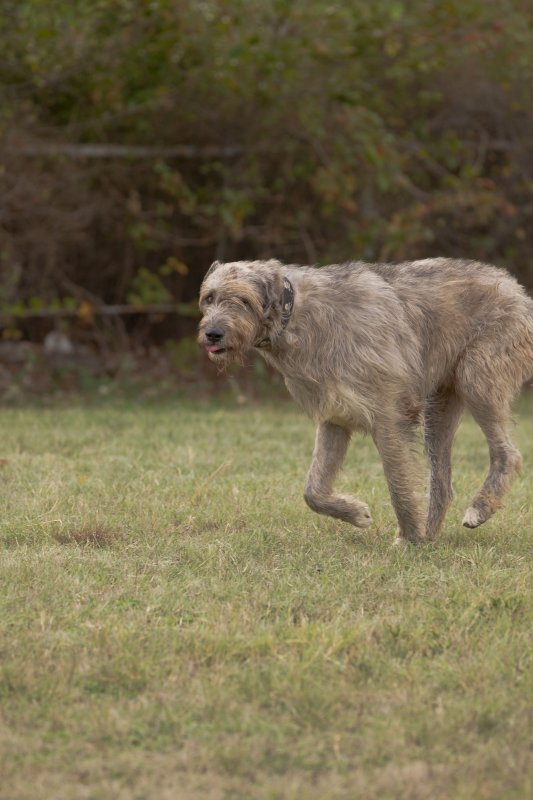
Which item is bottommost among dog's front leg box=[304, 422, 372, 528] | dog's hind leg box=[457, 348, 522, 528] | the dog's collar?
dog's front leg box=[304, 422, 372, 528]

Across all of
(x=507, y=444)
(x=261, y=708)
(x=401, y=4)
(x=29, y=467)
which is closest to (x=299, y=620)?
(x=261, y=708)

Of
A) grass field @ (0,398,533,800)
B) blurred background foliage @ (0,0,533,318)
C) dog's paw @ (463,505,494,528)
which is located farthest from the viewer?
blurred background foliage @ (0,0,533,318)

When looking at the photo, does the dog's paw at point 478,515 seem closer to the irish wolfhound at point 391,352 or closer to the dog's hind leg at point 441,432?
the irish wolfhound at point 391,352

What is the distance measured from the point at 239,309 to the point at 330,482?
1045mm

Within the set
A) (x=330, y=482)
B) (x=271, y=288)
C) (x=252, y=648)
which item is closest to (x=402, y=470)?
(x=330, y=482)

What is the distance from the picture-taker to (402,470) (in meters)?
6.38

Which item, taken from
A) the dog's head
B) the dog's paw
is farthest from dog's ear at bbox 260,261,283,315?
the dog's paw

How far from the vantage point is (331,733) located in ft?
13.3

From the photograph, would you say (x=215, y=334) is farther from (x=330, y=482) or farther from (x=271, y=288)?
(x=330, y=482)

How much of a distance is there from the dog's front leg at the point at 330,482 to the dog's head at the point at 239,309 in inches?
26.8

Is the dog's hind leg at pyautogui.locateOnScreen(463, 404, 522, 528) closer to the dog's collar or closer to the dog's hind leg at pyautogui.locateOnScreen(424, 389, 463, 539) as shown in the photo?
the dog's hind leg at pyautogui.locateOnScreen(424, 389, 463, 539)

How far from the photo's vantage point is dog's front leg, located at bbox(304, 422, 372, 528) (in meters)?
6.39

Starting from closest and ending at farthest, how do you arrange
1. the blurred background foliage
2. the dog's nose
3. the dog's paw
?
the dog's nose
the dog's paw
the blurred background foliage

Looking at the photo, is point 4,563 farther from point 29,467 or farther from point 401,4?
point 401,4
